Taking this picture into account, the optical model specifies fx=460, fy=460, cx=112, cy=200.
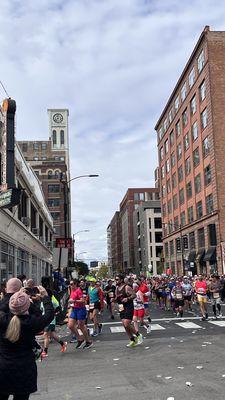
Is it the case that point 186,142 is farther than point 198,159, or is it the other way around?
point 186,142

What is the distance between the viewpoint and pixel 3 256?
22.1 m

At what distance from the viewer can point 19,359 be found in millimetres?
4379

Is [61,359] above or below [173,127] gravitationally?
below

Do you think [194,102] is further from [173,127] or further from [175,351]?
[175,351]

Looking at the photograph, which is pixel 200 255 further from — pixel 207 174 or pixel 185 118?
pixel 185 118

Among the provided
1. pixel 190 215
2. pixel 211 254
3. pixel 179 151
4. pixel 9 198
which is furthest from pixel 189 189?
pixel 9 198

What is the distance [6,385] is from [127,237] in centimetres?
14315

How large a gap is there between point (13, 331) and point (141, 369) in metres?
5.06

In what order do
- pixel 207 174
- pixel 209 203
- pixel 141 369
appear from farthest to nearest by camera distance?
pixel 207 174 → pixel 209 203 → pixel 141 369

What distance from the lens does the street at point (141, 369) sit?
7.02m

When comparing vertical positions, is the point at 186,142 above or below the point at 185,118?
below

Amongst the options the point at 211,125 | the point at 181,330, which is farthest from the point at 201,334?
the point at 211,125

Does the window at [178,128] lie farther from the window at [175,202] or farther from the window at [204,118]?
the window at [204,118]

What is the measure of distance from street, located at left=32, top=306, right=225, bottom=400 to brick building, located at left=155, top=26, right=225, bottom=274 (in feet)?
117
